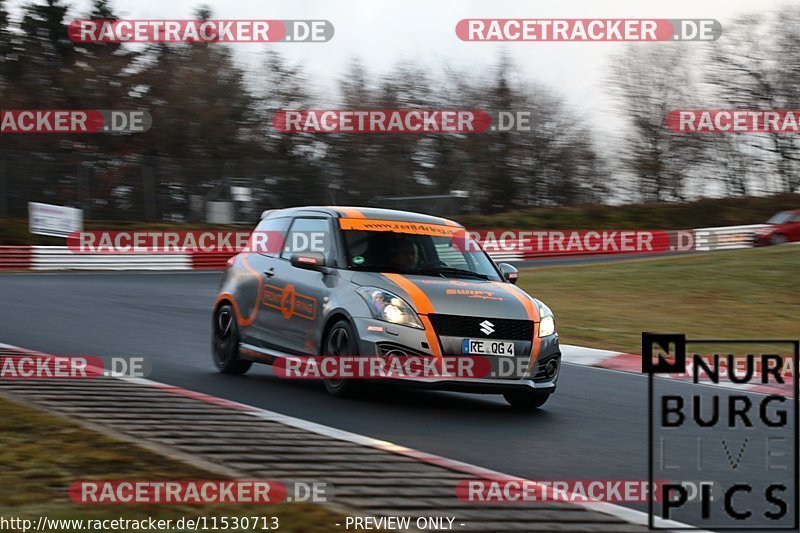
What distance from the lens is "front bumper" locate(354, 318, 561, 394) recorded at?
28.4 feet

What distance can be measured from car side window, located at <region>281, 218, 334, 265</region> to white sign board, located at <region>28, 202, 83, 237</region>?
21908 mm

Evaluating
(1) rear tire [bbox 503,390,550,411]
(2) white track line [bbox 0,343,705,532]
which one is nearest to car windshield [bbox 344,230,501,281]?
(1) rear tire [bbox 503,390,550,411]

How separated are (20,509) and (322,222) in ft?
17.2

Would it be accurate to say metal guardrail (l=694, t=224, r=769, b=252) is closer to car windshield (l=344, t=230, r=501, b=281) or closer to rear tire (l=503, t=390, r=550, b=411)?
car windshield (l=344, t=230, r=501, b=281)

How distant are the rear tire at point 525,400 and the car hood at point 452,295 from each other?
2.29 feet

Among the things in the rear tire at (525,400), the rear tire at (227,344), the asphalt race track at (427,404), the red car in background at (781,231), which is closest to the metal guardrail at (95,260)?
the asphalt race track at (427,404)

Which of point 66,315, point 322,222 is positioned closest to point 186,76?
point 66,315

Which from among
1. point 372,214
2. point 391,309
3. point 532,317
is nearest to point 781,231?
point 372,214

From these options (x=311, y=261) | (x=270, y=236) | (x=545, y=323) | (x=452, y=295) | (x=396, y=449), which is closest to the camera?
(x=396, y=449)

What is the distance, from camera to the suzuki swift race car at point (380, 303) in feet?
28.6

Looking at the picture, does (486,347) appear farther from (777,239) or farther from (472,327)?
(777,239)

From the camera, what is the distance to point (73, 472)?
5793 mm

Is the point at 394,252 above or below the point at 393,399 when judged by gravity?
above

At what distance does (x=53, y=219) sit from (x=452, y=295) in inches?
952
